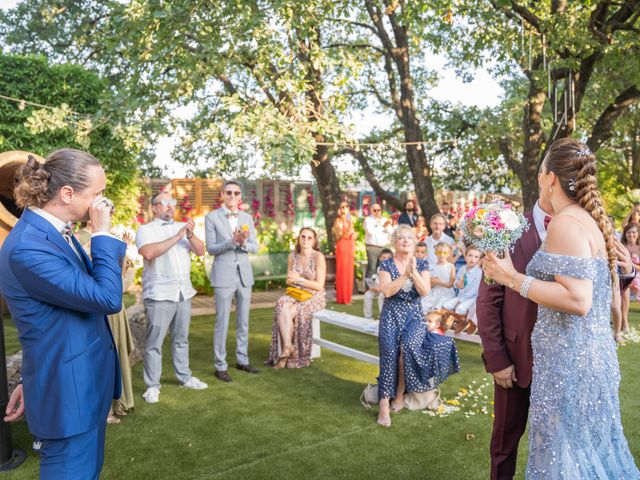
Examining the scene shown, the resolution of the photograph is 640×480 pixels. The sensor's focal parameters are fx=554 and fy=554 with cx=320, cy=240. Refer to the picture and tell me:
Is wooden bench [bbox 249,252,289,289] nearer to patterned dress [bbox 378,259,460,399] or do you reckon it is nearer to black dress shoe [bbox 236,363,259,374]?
black dress shoe [bbox 236,363,259,374]

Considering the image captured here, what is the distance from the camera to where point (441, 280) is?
7.55 metres

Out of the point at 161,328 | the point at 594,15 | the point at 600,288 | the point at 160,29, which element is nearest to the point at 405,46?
the point at 594,15

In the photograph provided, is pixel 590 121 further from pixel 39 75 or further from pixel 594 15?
pixel 39 75

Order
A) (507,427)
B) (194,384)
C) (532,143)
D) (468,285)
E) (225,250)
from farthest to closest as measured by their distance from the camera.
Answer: (532,143) < (468,285) < (225,250) < (194,384) < (507,427)

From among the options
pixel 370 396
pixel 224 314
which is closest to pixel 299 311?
pixel 224 314

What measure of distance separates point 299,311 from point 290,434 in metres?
2.29

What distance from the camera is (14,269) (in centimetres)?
207

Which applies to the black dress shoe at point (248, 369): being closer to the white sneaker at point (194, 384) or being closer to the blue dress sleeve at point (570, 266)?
the white sneaker at point (194, 384)

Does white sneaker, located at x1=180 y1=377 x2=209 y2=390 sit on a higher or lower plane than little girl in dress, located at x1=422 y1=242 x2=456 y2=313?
lower

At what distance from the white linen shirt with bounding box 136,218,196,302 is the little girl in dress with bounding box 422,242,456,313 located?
3.54 m

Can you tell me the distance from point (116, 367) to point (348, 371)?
13.5ft

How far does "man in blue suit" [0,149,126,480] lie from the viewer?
208 cm

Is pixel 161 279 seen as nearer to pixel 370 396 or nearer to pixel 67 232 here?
pixel 370 396

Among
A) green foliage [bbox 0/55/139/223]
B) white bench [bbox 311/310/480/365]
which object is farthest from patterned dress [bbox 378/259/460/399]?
green foliage [bbox 0/55/139/223]
